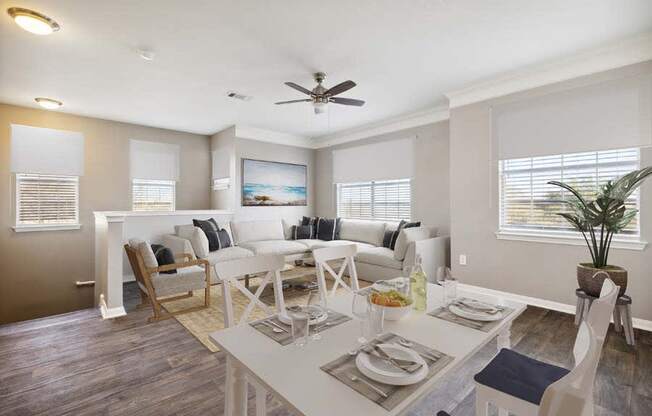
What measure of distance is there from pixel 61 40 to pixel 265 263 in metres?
2.83

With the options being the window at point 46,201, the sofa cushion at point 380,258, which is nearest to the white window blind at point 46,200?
the window at point 46,201

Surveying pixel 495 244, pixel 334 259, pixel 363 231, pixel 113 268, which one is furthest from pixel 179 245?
pixel 495 244

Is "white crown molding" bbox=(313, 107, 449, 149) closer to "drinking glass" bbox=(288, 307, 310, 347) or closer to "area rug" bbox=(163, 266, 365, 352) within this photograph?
"area rug" bbox=(163, 266, 365, 352)

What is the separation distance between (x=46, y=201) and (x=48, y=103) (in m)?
1.51

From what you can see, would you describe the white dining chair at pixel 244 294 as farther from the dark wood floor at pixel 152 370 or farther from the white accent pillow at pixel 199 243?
the white accent pillow at pixel 199 243

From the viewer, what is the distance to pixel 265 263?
1.81 meters

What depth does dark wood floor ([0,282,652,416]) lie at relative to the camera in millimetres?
1852

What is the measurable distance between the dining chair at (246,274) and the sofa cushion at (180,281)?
Result: 200cm

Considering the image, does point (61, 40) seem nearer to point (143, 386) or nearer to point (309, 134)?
point (143, 386)

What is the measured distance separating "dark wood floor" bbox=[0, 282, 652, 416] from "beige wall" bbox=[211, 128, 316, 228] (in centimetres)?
290

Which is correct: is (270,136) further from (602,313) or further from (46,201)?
(602,313)

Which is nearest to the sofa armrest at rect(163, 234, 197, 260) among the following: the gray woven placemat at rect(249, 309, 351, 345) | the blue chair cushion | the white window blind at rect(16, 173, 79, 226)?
the white window blind at rect(16, 173, 79, 226)

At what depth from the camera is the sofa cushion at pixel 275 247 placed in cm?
475

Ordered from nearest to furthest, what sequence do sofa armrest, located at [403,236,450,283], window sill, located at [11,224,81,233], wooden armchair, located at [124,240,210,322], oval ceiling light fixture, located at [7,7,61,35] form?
oval ceiling light fixture, located at [7,7,61,35] < wooden armchair, located at [124,240,210,322] < sofa armrest, located at [403,236,450,283] < window sill, located at [11,224,81,233]
